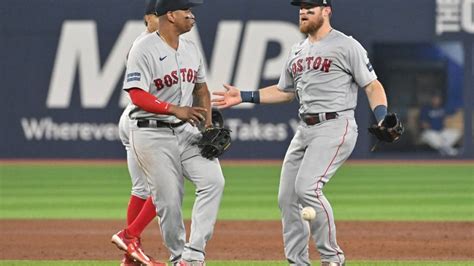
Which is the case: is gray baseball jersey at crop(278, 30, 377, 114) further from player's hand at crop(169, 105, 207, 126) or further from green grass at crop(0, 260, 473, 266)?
green grass at crop(0, 260, 473, 266)

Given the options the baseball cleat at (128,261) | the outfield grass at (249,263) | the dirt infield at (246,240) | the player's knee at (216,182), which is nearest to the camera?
the player's knee at (216,182)

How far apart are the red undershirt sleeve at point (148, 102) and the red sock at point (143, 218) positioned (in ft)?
3.69

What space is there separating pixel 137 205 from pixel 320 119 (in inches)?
73.6

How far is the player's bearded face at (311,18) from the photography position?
793 cm

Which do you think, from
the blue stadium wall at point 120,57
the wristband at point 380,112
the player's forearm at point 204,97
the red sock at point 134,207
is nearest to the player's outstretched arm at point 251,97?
the player's forearm at point 204,97

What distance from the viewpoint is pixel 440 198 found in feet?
52.6

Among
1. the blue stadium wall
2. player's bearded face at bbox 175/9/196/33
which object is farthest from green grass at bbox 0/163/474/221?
player's bearded face at bbox 175/9/196/33

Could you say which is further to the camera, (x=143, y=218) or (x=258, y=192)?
(x=258, y=192)

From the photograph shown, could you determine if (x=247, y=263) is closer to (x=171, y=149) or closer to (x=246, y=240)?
(x=171, y=149)

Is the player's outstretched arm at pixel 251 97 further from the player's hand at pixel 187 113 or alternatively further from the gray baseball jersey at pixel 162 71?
the player's hand at pixel 187 113

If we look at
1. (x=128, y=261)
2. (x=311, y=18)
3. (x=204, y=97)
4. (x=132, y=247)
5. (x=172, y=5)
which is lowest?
(x=128, y=261)

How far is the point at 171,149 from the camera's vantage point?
7988mm

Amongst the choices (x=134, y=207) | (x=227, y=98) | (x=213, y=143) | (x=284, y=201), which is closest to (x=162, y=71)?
(x=213, y=143)

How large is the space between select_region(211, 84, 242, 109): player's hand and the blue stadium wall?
1436 cm
